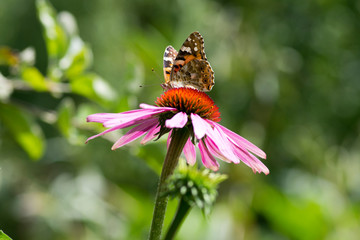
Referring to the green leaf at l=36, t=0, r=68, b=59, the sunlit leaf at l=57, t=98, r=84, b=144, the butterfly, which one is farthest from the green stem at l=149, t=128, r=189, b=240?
the green leaf at l=36, t=0, r=68, b=59

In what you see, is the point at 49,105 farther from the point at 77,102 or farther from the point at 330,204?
the point at 330,204

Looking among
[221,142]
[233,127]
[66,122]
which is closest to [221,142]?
[221,142]

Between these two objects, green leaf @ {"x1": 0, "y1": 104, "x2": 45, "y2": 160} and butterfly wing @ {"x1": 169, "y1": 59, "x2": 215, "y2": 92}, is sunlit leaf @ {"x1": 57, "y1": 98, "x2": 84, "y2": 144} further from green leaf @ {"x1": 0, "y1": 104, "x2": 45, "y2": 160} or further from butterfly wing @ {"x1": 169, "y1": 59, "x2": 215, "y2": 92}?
butterfly wing @ {"x1": 169, "y1": 59, "x2": 215, "y2": 92}

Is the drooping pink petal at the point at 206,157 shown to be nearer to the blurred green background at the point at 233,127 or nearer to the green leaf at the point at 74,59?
the blurred green background at the point at 233,127

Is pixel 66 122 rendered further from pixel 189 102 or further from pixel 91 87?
pixel 189 102

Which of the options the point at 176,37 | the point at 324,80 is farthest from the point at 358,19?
the point at 176,37

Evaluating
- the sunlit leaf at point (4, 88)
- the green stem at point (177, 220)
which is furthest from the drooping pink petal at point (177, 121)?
the sunlit leaf at point (4, 88)
